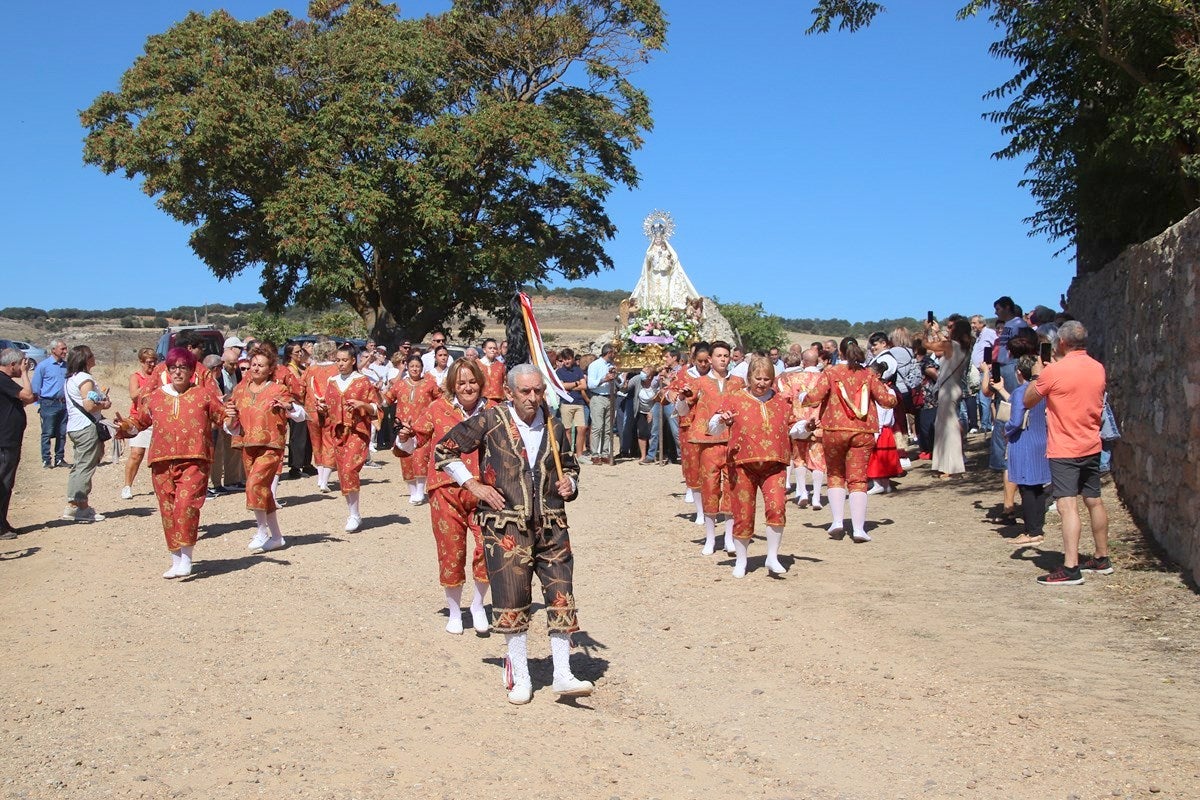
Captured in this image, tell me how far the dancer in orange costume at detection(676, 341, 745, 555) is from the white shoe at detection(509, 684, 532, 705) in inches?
162

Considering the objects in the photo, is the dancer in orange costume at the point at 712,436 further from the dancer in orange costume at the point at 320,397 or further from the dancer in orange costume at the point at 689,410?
the dancer in orange costume at the point at 320,397

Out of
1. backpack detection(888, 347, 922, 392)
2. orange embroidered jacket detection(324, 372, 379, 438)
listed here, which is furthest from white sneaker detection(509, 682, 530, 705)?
backpack detection(888, 347, 922, 392)

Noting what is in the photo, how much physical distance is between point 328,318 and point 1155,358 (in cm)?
4049

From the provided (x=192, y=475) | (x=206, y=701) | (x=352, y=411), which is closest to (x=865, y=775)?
(x=206, y=701)

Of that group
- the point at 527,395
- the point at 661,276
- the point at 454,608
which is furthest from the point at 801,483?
the point at 661,276

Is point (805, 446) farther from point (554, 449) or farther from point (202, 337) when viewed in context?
point (202, 337)

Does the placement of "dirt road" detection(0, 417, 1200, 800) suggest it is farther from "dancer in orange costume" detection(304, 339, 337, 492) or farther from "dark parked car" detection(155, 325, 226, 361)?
"dark parked car" detection(155, 325, 226, 361)

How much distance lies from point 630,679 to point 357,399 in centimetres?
612

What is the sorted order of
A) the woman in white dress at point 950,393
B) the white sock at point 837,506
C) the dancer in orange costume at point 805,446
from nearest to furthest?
1. the white sock at point 837,506
2. the dancer in orange costume at point 805,446
3. the woman in white dress at point 950,393

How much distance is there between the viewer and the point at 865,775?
502cm

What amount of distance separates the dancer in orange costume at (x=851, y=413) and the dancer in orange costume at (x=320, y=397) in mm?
5786

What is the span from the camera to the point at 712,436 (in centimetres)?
1031

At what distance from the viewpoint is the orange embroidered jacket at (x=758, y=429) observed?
8820 mm

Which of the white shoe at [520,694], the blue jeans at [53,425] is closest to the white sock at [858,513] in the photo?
the white shoe at [520,694]
